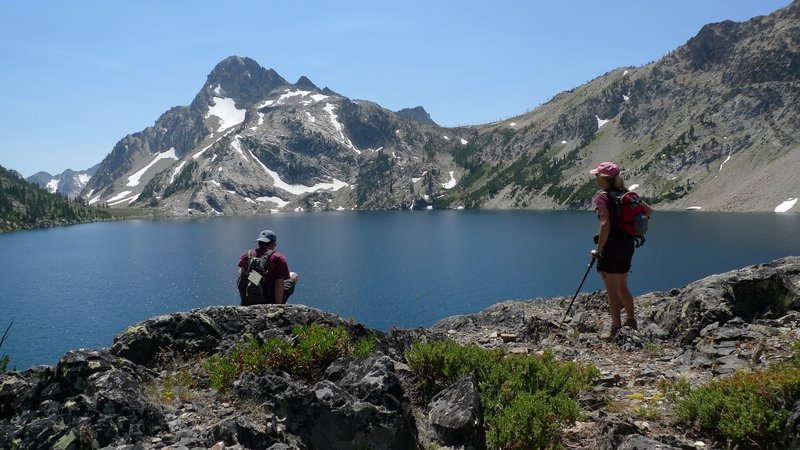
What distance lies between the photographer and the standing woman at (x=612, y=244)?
11.5 m

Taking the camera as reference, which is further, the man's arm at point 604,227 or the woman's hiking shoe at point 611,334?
the woman's hiking shoe at point 611,334

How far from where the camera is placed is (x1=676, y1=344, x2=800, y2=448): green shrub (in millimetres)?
5590

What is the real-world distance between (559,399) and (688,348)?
584 cm

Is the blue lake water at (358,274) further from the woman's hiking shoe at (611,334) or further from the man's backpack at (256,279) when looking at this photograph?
the man's backpack at (256,279)

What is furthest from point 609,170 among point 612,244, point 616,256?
point 616,256

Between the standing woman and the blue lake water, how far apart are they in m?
25.8

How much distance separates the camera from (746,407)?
5844 mm

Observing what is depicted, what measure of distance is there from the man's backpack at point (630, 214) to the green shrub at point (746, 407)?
5.01 metres

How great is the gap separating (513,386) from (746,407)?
278cm

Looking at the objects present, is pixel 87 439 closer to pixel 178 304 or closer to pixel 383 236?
pixel 178 304

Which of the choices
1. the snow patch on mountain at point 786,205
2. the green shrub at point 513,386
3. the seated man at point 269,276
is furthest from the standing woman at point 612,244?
the snow patch on mountain at point 786,205

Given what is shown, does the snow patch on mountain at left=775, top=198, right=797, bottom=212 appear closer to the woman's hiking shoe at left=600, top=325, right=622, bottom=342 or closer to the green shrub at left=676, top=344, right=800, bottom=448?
the woman's hiking shoe at left=600, top=325, right=622, bottom=342

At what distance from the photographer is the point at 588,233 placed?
14288cm

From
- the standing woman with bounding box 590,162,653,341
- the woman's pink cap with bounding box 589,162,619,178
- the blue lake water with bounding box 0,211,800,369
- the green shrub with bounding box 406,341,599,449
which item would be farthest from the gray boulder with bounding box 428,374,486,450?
the blue lake water with bounding box 0,211,800,369
